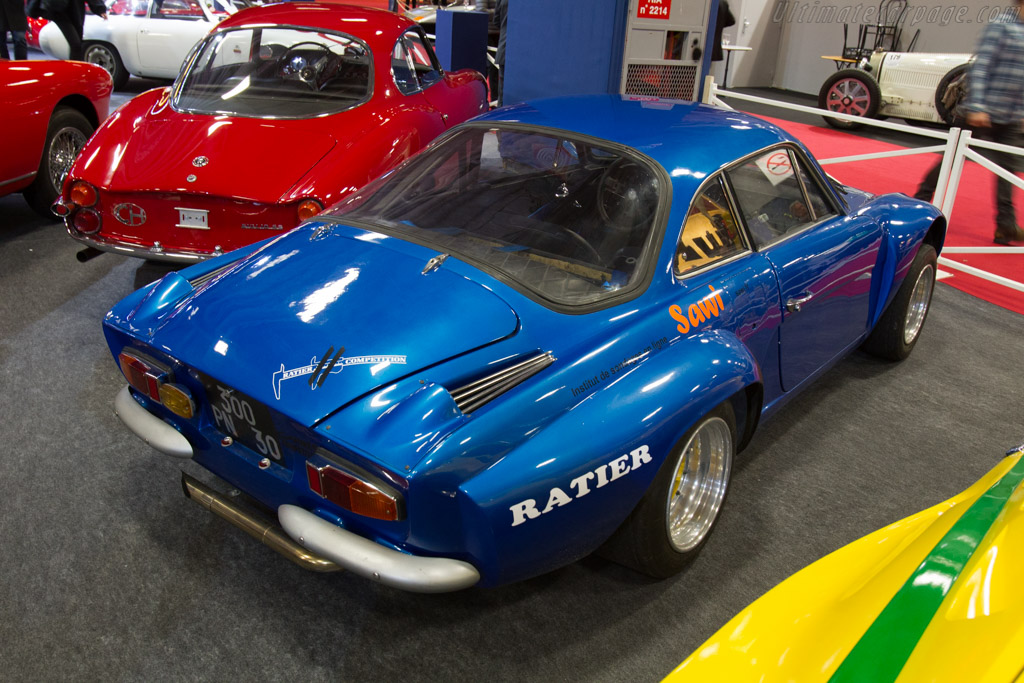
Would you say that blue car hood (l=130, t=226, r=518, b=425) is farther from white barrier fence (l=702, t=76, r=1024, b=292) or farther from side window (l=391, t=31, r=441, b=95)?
white barrier fence (l=702, t=76, r=1024, b=292)

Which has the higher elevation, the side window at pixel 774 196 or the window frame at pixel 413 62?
the window frame at pixel 413 62

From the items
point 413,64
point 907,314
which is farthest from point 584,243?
point 413,64

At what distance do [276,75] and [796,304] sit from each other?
11.5ft

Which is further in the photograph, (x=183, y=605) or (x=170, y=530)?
(x=170, y=530)

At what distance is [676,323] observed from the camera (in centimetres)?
236

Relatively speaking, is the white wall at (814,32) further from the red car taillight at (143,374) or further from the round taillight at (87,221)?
the red car taillight at (143,374)

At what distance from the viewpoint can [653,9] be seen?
6410 mm

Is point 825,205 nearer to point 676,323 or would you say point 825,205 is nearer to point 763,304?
point 763,304

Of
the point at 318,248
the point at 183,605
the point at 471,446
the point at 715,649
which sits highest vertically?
the point at 318,248

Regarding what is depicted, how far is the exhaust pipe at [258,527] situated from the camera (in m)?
1.99

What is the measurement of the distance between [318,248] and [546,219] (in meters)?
0.73

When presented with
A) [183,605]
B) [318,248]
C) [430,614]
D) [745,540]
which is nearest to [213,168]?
[318,248]

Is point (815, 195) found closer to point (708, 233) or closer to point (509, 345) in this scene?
point (708, 233)

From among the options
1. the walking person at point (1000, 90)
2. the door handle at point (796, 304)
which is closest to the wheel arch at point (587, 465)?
the door handle at point (796, 304)
